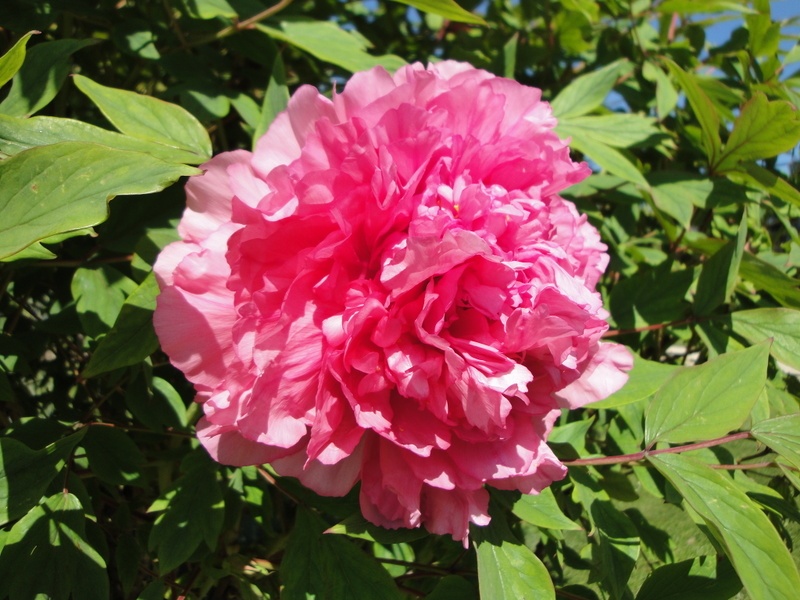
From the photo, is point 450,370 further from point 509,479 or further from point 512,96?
point 512,96

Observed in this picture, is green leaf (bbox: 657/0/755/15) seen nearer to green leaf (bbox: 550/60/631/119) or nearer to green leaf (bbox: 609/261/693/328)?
green leaf (bbox: 550/60/631/119)

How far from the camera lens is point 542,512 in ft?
2.50

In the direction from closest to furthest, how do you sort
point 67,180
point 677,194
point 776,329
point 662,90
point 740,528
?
1. point 67,180
2. point 740,528
3. point 776,329
4. point 677,194
5. point 662,90

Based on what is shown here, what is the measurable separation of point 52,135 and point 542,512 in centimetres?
64

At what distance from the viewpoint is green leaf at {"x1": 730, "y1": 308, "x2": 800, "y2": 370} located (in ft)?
3.11

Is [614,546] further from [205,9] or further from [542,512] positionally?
[205,9]

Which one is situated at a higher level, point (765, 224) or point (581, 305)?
point (581, 305)

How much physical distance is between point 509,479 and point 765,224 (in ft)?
4.38

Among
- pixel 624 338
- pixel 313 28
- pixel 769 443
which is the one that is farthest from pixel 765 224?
pixel 313 28

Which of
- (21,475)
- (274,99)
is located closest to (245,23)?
(274,99)

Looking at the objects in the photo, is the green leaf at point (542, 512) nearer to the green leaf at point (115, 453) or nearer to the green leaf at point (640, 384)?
the green leaf at point (640, 384)

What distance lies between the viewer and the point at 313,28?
1.00 metres

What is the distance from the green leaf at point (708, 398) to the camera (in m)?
0.73

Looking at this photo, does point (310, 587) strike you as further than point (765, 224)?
No
